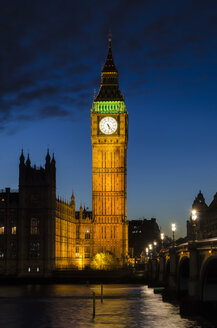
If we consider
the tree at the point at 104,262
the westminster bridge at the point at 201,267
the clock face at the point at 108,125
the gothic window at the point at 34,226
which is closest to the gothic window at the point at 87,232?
the tree at the point at 104,262

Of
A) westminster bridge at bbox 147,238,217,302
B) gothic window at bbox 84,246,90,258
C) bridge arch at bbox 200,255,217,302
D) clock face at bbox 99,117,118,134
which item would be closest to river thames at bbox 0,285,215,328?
westminster bridge at bbox 147,238,217,302

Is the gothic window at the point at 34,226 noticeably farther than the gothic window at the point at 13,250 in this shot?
No

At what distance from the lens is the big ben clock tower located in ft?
520

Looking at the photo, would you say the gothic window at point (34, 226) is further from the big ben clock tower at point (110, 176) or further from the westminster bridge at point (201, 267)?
the westminster bridge at point (201, 267)

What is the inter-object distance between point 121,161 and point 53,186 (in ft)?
87.5

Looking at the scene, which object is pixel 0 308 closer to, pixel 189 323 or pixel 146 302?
pixel 146 302

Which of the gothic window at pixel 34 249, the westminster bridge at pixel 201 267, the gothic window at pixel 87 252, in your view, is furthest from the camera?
the gothic window at pixel 87 252

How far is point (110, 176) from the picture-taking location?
16100 cm

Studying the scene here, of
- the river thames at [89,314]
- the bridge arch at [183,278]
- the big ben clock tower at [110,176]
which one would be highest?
the big ben clock tower at [110,176]

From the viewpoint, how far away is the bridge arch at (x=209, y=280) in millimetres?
48219

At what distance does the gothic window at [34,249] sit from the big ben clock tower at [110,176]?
2588 centimetres

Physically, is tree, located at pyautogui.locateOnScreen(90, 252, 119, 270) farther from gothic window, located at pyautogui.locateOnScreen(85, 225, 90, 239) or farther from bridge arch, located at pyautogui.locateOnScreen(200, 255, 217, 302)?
bridge arch, located at pyautogui.locateOnScreen(200, 255, 217, 302)

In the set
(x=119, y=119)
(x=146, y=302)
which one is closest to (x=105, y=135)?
(x=119, y=119)

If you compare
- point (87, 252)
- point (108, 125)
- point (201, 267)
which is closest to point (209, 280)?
point (201, 267)
